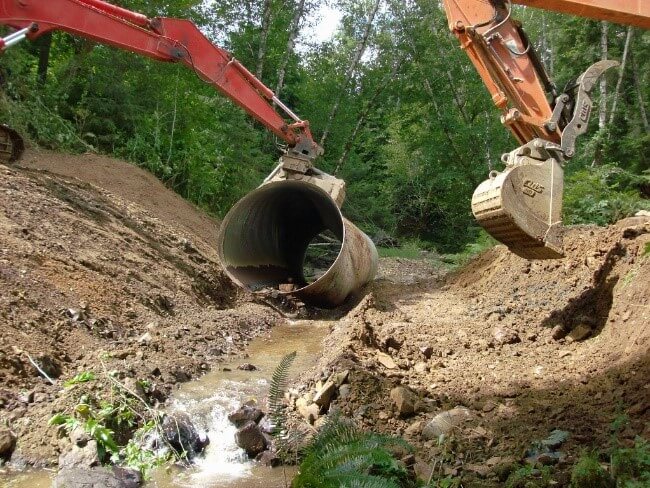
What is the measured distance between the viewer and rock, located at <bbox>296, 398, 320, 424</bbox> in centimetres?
469

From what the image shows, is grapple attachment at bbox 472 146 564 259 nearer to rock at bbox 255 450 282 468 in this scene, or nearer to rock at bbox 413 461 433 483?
rock at bbox 413 461 433 483

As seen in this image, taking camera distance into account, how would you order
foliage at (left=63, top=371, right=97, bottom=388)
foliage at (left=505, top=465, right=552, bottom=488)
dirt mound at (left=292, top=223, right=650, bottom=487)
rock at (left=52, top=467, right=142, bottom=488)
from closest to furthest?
foliage at (left=505, top=465, right=552, bottom=488)
rock at (left=52, top=467, right=142, bottom=488)
dirt mound at (left=292, top=223, right=650, bottom=487)
foliage at (left=63, top=371, right=97, bottom=388)

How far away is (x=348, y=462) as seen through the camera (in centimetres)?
320

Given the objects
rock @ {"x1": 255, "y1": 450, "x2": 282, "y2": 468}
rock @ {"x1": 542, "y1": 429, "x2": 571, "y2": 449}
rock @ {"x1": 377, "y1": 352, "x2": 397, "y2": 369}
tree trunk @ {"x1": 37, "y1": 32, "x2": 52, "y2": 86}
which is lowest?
rock @ {"x1": 255, "y1": 450, "x2": 282, "y2": 468}

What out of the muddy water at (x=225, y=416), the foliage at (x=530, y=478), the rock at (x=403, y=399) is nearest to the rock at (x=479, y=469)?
the foliage at (x=530, y=478)

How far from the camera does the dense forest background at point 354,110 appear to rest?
1364cm

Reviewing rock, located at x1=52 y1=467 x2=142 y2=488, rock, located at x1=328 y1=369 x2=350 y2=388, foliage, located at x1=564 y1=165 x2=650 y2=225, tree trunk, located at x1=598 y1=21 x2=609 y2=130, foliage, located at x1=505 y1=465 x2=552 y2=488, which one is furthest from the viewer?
tree trunk, located at x1=598 y1=21 x2=609 y2=130

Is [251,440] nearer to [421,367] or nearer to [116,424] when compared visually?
[116,424]

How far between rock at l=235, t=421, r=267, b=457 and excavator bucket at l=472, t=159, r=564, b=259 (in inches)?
106

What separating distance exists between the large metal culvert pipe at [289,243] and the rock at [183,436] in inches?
196

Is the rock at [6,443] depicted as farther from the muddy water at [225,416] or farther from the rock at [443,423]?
the rock at [443,423]

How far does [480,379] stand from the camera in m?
5.12

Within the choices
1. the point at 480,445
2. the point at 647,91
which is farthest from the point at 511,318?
the point at 647,91

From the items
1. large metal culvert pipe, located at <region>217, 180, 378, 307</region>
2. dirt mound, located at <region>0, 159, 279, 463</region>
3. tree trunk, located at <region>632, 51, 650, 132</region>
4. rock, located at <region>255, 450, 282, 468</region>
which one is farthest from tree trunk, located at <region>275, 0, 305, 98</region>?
rock, located at <region>255, 450, 282, 468</region>
